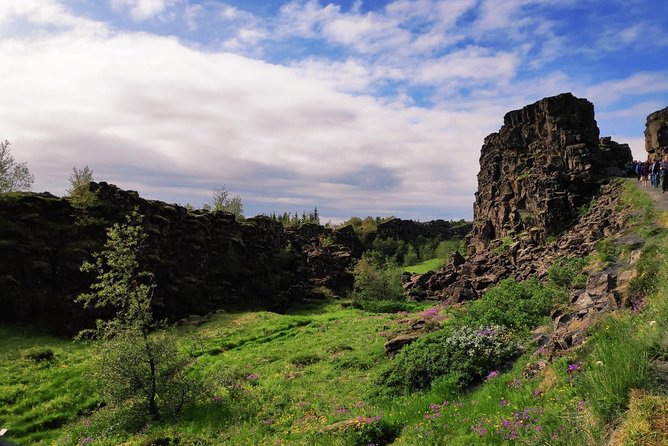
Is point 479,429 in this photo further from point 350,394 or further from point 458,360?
point 350,394

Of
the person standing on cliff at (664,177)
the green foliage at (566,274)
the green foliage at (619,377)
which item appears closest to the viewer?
the green foliage at (619,377)

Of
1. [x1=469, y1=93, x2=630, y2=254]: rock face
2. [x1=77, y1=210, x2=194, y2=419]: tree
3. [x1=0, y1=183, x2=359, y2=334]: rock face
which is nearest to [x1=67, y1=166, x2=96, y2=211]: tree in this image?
[x1=0, y1=183, x2=359, y2=334]: rock face

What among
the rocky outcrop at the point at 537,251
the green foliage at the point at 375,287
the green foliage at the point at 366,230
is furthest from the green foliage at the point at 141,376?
the green foliage at the point at 366,230

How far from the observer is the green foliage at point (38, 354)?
30.2 meters

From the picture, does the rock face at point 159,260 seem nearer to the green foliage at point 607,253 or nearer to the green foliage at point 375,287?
the green foliage at point 375,287

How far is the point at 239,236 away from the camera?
70250mm

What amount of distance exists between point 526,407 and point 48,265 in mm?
49414

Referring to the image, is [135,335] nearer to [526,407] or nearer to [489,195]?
[526,407]

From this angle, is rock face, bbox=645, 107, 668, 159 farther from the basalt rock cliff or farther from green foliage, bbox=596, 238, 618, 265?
green foliage, bbox=596, 238, 618, 265

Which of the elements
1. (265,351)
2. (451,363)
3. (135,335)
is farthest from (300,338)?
(451,363)

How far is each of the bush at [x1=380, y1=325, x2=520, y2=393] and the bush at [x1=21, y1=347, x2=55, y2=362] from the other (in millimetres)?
27908

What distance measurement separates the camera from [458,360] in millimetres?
16422

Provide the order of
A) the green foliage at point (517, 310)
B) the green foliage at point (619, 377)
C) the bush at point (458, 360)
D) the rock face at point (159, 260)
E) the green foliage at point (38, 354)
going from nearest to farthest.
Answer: the green foliage at point (619, 377), the bush at point (458, 360), the green foliage at point (517, 310), the green foliage at point (38, 354), the rock face at point (159, 260)

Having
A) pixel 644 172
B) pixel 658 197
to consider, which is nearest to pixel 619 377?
pixel 658 197
